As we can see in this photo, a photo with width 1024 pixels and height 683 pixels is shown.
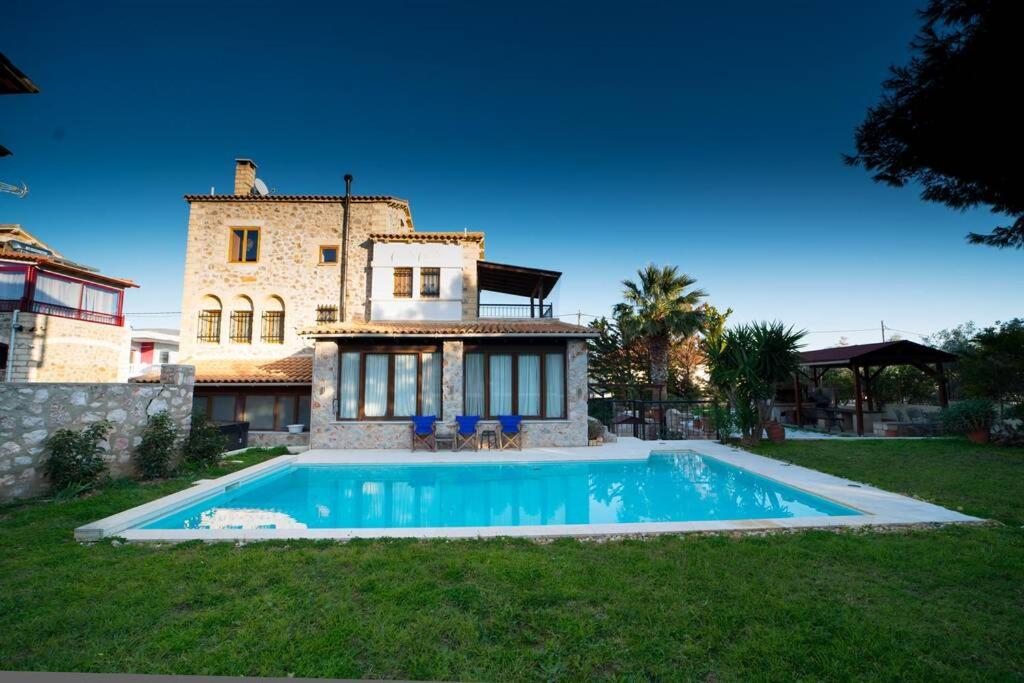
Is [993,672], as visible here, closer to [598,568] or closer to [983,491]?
[598,568]

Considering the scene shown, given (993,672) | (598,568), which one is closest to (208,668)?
(598,568)

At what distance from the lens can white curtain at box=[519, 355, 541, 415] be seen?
13.0 m

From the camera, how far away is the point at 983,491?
674cm

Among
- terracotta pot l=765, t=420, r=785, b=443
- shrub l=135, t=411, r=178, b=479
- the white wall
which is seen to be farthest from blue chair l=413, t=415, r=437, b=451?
terracotta pot l=765, t=420, r=785, b=443

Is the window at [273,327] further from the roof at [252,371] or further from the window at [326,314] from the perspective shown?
the window at [326,314]

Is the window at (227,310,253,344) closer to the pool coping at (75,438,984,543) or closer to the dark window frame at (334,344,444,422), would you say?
the dark window frame at (334,344,444,422)

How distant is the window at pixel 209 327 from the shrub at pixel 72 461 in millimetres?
11003

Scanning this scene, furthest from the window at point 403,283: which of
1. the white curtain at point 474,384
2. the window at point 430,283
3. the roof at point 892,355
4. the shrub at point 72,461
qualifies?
the roof at point 892,355

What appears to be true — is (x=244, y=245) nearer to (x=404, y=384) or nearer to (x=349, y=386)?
(x=349, y=386)

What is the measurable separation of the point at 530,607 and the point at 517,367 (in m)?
9.97

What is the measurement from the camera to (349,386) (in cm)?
1263

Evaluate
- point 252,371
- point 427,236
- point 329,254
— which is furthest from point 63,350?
point 427,236

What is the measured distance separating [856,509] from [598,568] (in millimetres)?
4453

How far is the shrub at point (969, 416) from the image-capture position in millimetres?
12590
